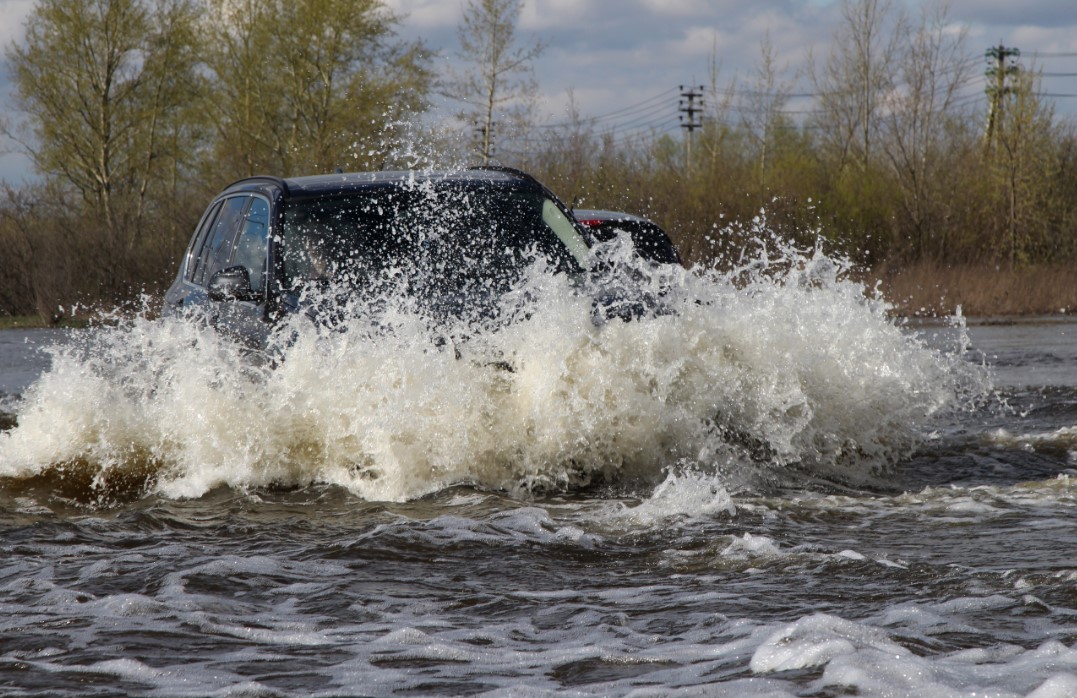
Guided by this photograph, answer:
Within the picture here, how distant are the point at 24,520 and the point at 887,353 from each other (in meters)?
5.00

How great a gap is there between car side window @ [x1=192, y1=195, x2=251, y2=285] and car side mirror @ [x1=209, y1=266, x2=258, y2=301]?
95 cm

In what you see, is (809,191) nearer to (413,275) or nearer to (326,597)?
(413,275)

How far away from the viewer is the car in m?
10.2

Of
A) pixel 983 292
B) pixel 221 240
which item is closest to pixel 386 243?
pixel 221 240

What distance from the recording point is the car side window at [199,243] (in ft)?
27.7

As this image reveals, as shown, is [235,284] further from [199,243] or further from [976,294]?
[976,294]

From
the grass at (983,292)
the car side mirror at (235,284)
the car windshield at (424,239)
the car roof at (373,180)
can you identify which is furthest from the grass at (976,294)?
the car side mirror at (235,284)

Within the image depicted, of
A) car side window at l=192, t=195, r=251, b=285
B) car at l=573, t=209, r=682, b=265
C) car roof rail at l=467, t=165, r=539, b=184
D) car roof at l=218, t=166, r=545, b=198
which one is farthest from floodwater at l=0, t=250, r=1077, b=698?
car at l=573, t=209, r=682, b=265

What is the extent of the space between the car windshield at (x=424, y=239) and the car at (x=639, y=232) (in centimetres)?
206

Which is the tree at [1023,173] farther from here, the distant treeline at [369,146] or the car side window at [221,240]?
the car side window at [221,240]

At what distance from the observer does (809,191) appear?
37844mm

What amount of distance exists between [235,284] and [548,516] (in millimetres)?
2240

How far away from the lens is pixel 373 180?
7535 mm

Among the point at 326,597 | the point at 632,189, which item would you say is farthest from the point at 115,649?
the point at 632,189
